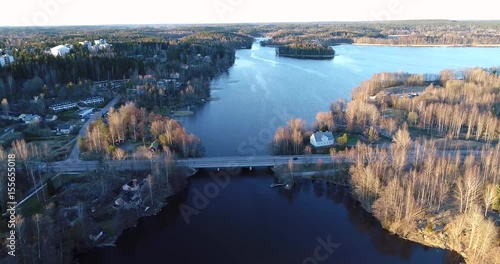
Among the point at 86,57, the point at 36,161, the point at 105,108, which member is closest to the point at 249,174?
the point at 36,161

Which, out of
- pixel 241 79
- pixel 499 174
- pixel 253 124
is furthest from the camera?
pixel 241 79

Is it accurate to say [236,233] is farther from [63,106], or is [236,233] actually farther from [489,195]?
[63,106]

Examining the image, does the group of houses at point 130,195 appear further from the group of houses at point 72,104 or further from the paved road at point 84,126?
the group of houses at point 72,104

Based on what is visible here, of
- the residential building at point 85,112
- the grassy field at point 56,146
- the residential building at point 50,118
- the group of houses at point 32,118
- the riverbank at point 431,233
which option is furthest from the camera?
Result: the residential building at point 85,112

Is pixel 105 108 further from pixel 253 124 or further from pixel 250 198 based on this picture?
pixel 250 198

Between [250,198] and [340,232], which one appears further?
[250,198]

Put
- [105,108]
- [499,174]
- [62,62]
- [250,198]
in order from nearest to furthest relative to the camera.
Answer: [499,174]
[250,198]
[105,108]
[62,62]

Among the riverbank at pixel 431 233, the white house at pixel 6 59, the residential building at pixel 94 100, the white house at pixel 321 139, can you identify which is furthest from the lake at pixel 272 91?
the white house at pixel 6 59

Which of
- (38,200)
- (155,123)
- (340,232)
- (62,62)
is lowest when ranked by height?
(340,232)
